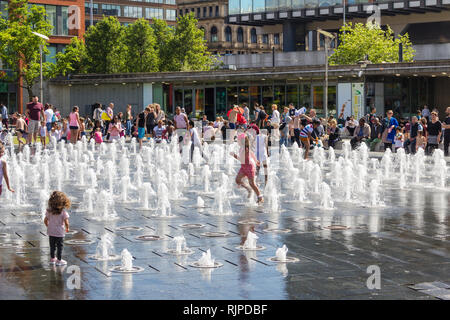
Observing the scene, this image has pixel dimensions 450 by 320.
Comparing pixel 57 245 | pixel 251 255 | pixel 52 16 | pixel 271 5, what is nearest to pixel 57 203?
pixel 57 245

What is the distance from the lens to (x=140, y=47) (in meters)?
72.8

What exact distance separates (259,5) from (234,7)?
3424 mm

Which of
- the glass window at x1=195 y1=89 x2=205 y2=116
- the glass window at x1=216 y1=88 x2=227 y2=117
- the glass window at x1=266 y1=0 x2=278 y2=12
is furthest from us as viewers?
the glass window at x1=266 y1=0 x2=278 y2=12

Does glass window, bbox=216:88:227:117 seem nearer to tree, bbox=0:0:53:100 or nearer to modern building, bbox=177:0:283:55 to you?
tree, bbox=0:0:53:100

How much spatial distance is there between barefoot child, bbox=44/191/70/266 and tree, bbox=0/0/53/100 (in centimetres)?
5057

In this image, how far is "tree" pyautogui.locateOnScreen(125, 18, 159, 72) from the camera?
72.4m

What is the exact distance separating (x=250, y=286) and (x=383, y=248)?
306 cm

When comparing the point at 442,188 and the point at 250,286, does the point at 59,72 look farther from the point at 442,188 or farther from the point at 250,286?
the point at 250,286

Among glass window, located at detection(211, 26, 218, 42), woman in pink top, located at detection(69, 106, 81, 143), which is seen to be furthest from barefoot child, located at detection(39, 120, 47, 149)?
glass window, located at detection(211, 26, 218, 42)

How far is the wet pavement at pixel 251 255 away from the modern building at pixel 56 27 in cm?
6013

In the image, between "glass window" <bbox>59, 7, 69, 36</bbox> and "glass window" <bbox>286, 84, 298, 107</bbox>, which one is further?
"glass window" <bbox>59, 7, 69, 36</bbox>

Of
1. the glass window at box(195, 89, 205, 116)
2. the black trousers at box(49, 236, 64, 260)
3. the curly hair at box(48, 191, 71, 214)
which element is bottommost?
the black trousers at box(49, 236, 64, 260)

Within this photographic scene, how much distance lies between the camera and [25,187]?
18.9 meters
